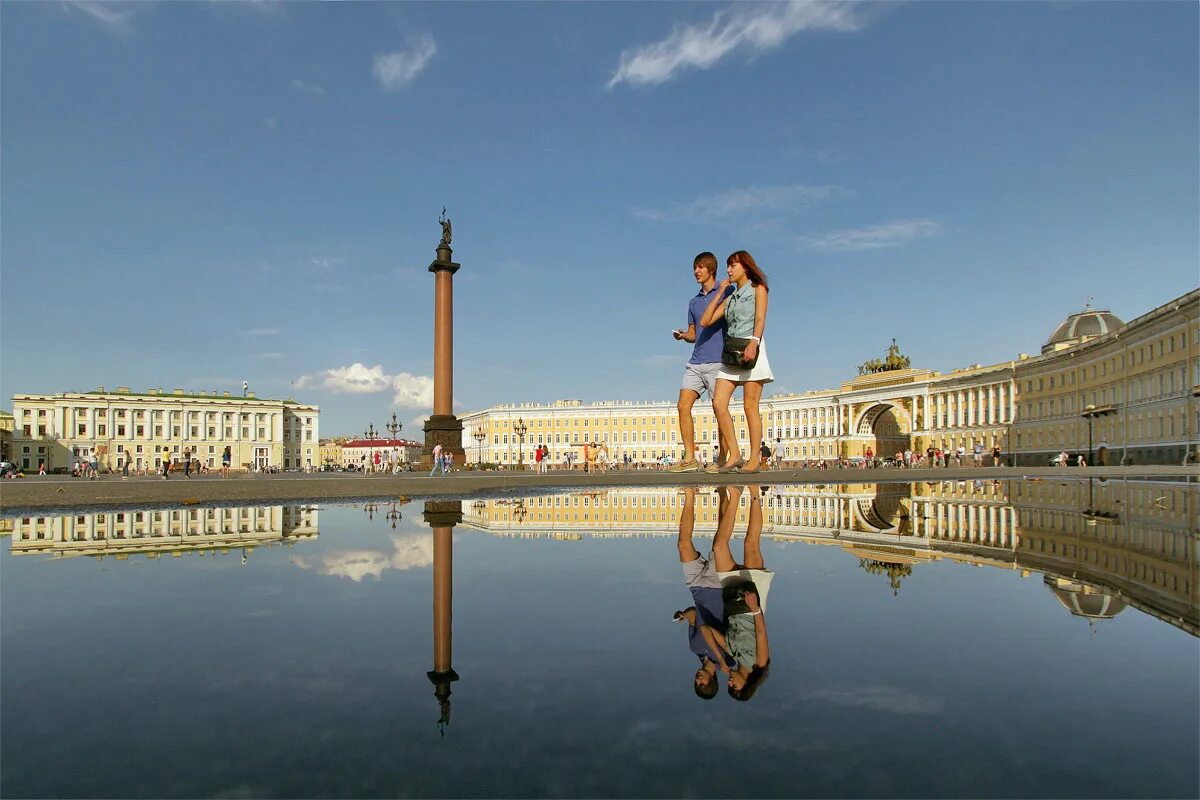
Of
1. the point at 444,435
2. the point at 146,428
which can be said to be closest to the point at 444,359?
the point at 444,435

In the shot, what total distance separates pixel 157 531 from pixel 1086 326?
89.0 m

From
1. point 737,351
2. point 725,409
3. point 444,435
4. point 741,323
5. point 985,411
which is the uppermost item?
point 985,411

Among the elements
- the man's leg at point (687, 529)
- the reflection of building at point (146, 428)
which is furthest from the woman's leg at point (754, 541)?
the reflection of building at point (146, 428)

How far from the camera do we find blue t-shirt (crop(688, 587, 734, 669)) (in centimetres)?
Answer: 249

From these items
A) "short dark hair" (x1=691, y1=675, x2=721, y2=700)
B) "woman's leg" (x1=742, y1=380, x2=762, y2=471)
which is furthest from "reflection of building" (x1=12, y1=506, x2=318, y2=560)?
"woman's leg" (x1=742, y1=380, x2=762, y2=471)

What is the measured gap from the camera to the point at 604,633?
2.82m

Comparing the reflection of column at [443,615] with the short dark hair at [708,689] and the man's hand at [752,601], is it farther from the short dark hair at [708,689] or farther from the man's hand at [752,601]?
the man's hand at [752,601]

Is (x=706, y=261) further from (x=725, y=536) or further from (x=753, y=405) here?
(x=725, y=536)

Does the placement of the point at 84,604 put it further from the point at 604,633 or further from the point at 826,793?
the point at 826,793

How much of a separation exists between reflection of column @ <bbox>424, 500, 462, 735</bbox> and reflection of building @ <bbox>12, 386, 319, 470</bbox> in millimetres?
125276

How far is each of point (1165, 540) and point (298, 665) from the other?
6.07 m

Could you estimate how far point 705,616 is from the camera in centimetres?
301

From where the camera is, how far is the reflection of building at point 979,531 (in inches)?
147

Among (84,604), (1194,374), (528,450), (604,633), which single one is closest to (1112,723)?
(604,633)
